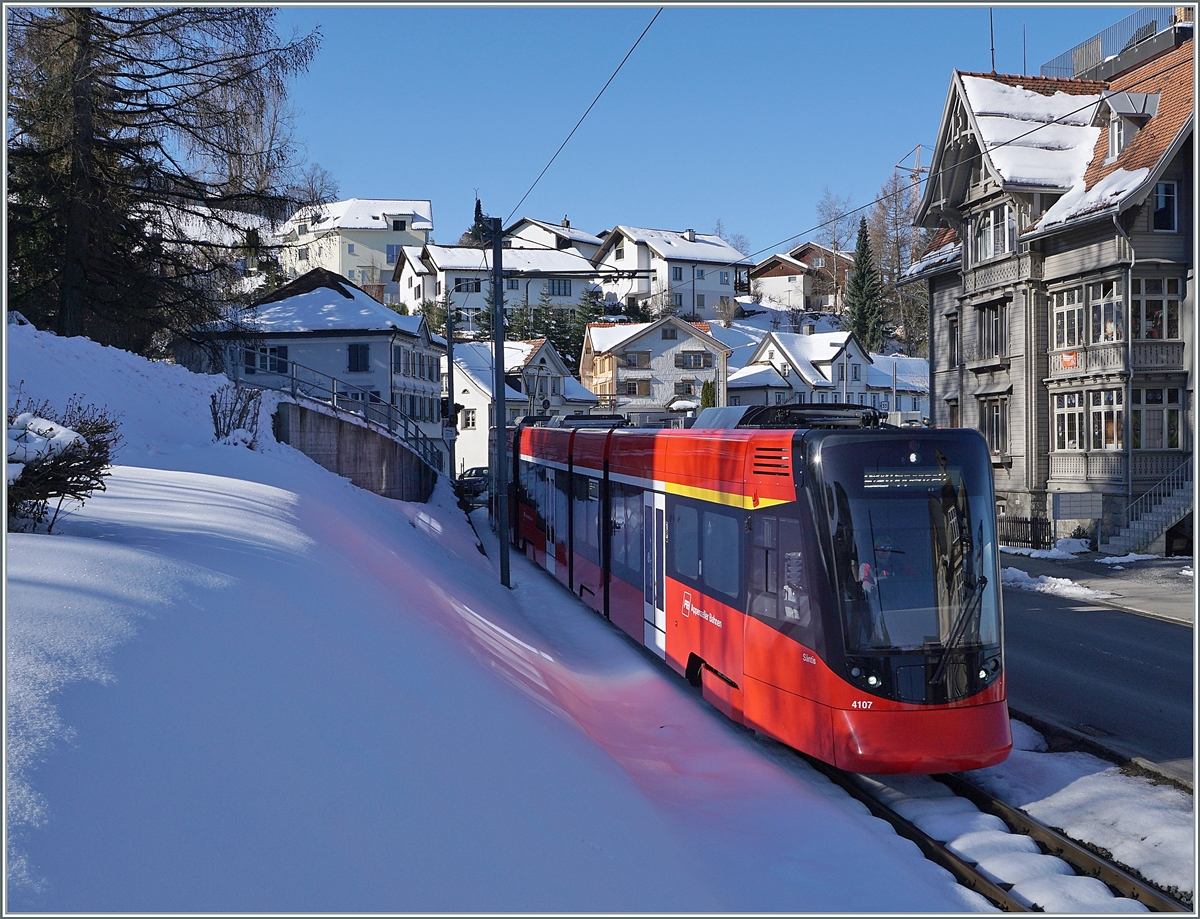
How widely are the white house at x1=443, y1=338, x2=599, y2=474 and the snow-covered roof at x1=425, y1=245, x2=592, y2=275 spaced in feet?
86.6

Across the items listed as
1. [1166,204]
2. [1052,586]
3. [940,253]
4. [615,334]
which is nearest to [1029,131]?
[1166,204]

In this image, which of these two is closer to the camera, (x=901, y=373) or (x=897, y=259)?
(x=901, y=373)

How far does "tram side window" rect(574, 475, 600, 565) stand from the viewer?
55.3ft

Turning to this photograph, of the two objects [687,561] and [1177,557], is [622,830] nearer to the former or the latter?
[687,561]

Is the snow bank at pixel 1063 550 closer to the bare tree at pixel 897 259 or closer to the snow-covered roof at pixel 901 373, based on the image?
the snow-covered roof at pixel 901 373

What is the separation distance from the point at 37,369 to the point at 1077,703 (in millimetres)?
18152

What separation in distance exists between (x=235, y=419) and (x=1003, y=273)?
24.5 metres

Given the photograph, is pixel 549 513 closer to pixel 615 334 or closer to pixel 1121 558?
pixel 1121 558

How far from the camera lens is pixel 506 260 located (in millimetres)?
96062

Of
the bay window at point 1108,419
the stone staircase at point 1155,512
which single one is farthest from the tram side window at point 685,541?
the bay window at point 1108,419

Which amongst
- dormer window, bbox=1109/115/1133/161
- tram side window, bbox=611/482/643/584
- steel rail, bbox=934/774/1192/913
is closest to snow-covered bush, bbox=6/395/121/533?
tram side window, bbox=611/482/643/584

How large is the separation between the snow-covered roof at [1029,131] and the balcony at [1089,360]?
5.39 meters

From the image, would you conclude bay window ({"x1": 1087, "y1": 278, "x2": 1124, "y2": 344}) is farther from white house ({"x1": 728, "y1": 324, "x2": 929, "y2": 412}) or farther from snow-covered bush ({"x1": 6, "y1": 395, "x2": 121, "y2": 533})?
white house ({"x1": 728, "y1": 324, "x2": 929, "y2": 412})

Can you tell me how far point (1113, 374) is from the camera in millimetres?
28984
